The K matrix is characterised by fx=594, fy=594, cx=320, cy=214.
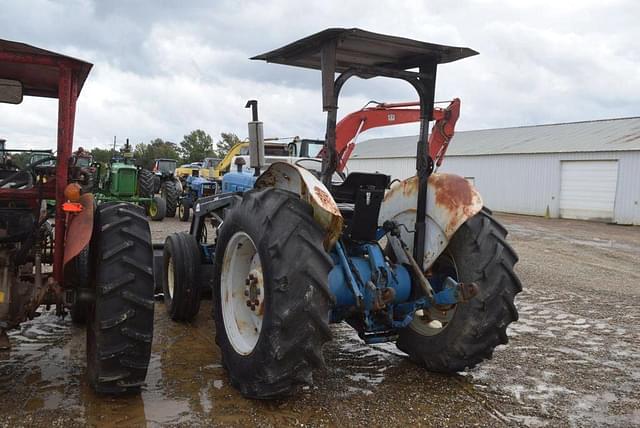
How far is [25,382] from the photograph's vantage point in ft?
13.4

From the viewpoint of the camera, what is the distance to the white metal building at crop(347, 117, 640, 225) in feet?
76.9

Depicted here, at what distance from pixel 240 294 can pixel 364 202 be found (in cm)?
118

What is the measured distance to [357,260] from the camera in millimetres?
4477

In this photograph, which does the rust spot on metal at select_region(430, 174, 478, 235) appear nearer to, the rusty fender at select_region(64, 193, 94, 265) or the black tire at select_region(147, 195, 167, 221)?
the rusty fender at select_region(64, 193, 94, 265)

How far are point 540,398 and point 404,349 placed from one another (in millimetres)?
1088

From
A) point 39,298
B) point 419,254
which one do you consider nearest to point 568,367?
point 419,254

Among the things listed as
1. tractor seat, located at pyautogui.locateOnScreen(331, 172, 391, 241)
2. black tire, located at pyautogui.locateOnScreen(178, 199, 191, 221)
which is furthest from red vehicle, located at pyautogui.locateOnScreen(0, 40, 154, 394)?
black tire, located at pyautogui.locateOnScreen(178, 199, 191, 221)

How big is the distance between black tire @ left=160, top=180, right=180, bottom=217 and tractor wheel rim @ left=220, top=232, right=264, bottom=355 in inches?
551

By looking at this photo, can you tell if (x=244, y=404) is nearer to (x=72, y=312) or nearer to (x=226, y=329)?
(x=226, y=329)

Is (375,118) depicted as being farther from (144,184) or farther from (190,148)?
(190,148)

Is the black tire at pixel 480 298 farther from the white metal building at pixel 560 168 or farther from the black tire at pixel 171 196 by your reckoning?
the white metal building at pixel 560 168

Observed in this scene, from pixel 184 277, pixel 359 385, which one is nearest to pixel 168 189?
pixel 184 277

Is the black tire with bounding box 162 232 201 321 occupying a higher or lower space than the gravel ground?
higher

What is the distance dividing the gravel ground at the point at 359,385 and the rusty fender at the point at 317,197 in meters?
1.15
